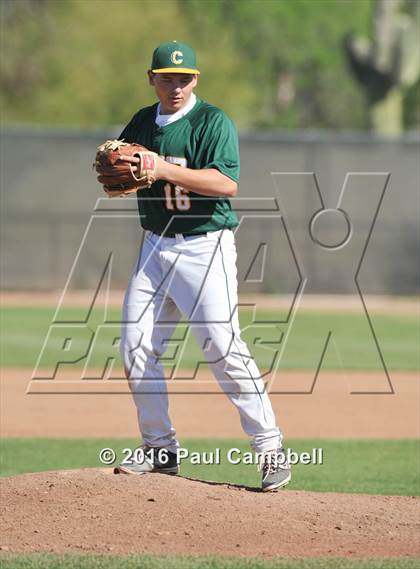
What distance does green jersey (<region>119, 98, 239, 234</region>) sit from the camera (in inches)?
232

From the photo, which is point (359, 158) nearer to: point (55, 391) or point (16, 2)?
point (55, 391)

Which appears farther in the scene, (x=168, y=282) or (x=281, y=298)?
(x=281, y=298)

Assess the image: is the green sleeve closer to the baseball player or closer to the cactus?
the baseball player

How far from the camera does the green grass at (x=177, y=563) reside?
4812 millimetres

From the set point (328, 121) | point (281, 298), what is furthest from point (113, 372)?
point (328, 121)

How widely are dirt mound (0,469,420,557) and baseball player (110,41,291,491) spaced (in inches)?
14.1

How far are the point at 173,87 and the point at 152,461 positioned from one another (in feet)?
6.58

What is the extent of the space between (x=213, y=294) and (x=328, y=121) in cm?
5008

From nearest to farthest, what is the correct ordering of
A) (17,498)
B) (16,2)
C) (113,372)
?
(17,498) → (113,372) → (16,2)

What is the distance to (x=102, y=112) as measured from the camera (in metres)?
33.4

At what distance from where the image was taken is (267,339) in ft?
53.1
